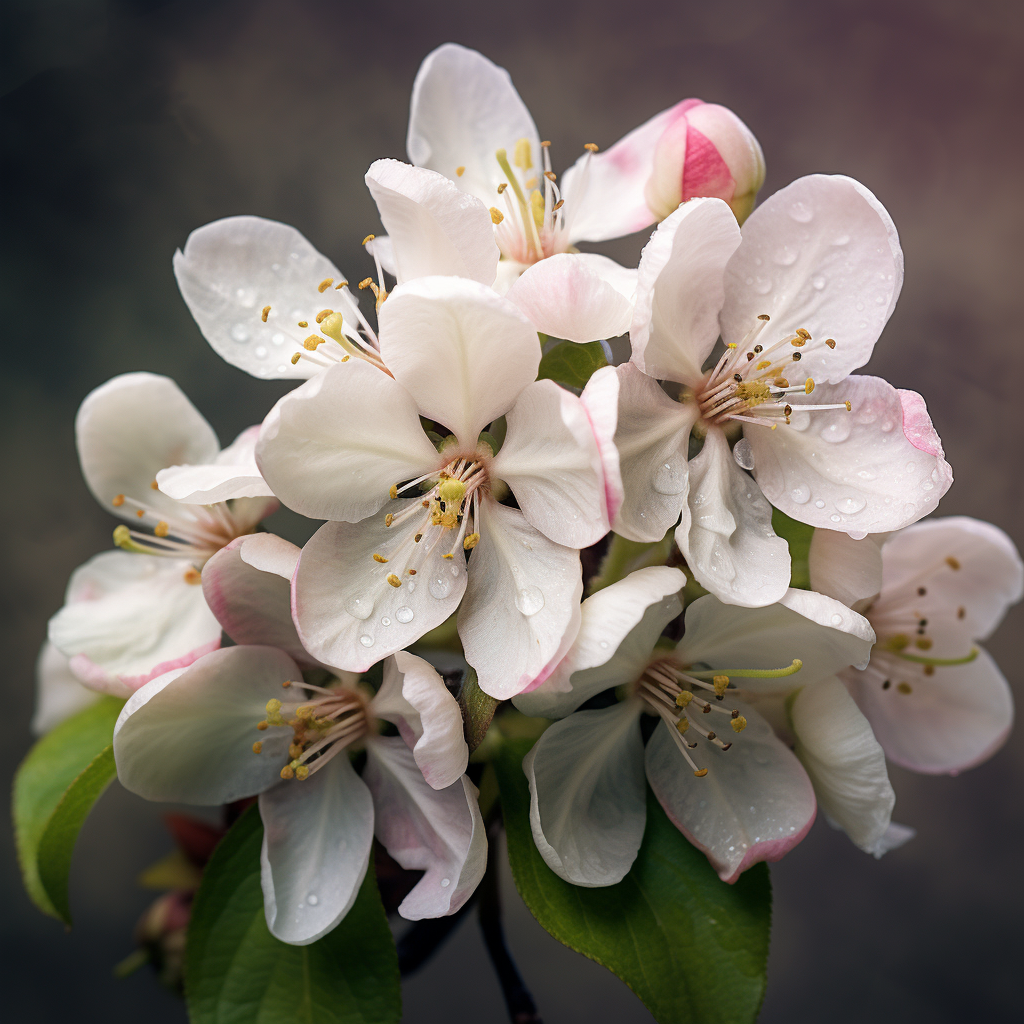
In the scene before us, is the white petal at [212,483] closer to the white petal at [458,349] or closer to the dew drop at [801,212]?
the white petal at [458,349]

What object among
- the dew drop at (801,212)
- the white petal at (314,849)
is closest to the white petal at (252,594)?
the white petal at (314,849)

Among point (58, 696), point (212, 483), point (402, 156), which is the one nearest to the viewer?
point (212, 483)

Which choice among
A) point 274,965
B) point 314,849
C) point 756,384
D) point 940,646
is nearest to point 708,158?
point 756,384

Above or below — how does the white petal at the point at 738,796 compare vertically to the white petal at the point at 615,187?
below

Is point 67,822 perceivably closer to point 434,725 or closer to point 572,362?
point 434,725

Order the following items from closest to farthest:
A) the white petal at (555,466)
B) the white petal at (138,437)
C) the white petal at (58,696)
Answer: the white petal at (555,466) < the white petal at (138,437) < the white petal at (58,696)

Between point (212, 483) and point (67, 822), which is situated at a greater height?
point (212, 483)
